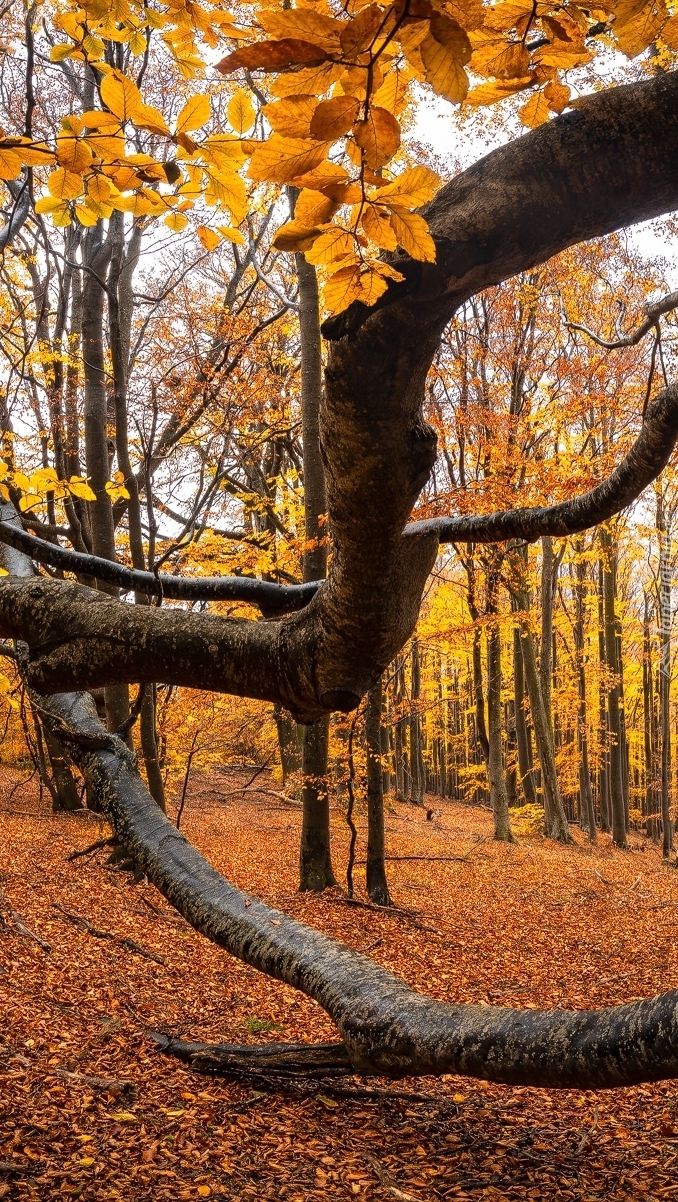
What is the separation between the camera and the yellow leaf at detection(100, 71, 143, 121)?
1.14 m

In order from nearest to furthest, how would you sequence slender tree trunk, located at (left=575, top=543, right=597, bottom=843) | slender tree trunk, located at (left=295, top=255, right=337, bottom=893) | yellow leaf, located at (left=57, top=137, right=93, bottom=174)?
yellow leaf, located at (left=57, top=137, right=93, bottom=174), slender tree trunk, located at (left=295, top=255, right=337, bottom=893), slender tree trunk, located at (left=575, top=543, right=597, bottom=843)

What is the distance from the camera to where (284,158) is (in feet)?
2.83

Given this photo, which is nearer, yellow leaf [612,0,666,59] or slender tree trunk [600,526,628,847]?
yellow leaf [612,0,666,59]

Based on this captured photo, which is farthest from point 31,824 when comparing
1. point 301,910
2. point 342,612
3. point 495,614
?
point 342,612

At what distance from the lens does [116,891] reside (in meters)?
7.74

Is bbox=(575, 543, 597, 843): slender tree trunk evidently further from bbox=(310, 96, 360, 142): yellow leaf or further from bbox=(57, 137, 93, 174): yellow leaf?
bbox=(310, 96, 360, 142): yellow leaf

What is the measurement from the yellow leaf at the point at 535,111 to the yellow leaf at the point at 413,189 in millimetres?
351

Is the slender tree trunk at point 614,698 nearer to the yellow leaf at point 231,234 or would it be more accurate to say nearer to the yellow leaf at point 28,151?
the yellow leaf at point 231,234

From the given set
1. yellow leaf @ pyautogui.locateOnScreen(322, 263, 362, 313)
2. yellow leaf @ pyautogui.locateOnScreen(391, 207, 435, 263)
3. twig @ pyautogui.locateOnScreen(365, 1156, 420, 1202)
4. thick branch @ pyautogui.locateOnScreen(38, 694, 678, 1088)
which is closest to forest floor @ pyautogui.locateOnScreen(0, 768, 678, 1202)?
twig @ pyautogui.locateOnScreen(365, 1156, 420, 1202)

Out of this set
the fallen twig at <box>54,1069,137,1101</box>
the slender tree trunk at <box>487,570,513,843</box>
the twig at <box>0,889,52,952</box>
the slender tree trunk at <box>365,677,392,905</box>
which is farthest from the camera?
the slender tree trunk at <box>487,570,513,843</box>

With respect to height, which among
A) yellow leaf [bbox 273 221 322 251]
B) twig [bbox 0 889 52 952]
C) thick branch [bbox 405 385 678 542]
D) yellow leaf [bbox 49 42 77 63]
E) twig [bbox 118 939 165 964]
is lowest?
twig [bbox 118 939 165 964]

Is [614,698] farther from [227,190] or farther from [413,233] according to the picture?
[413,233]

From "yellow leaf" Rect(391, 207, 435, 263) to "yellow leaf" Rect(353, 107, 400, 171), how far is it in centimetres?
7

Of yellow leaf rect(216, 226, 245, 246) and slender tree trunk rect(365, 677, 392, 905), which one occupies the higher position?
yellow leaf rect(216, 226, 245, 246)
